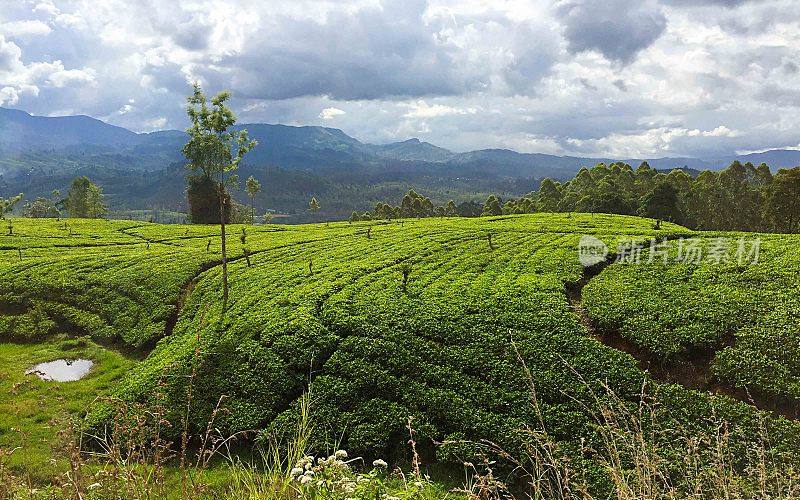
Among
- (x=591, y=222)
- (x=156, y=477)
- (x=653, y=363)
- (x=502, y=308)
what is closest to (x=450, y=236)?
(x=591, y=222)

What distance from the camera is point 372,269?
30.8 meters

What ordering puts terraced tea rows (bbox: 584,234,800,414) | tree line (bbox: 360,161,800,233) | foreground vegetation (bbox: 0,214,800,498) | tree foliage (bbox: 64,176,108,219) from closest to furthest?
foreground vegetation (bbox: 0,214,800,498) → terraced tea rows (bbox: 584,234,800,414) → tree line (bbox: 360,161,800,233) → tree foliage (bbox: 64,176,108,219)

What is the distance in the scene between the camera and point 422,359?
18922 mm

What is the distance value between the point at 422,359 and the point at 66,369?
20183mm

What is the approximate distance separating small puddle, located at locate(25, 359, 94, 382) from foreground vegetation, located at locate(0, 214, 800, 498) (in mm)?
734

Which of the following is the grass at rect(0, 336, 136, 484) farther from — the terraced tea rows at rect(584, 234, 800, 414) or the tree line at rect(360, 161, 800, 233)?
the tree line at rect(360, 161, 800, 233)

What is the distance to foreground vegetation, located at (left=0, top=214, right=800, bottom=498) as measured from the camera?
43.5ft

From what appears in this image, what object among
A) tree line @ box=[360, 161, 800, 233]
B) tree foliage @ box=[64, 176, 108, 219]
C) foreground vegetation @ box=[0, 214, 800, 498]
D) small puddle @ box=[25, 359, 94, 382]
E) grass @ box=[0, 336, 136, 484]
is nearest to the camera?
foreground vegetation @ box=[0, 214, 800, 498]

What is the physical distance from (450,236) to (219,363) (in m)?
24.7

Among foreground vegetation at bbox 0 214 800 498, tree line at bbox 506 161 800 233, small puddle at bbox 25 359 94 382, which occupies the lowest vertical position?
small puddle at bbox 25 359 94 382

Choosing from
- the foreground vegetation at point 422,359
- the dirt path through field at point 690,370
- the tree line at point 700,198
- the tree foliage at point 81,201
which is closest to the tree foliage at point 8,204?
the tree foliage at point 81,201

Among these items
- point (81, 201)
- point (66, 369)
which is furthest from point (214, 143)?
point (81, 201)

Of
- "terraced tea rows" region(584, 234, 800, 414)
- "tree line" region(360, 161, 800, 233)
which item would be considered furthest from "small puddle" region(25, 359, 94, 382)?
"tree line" region(360, 161, 800, 233)

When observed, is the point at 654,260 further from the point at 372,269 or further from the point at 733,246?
the point at 372,269
